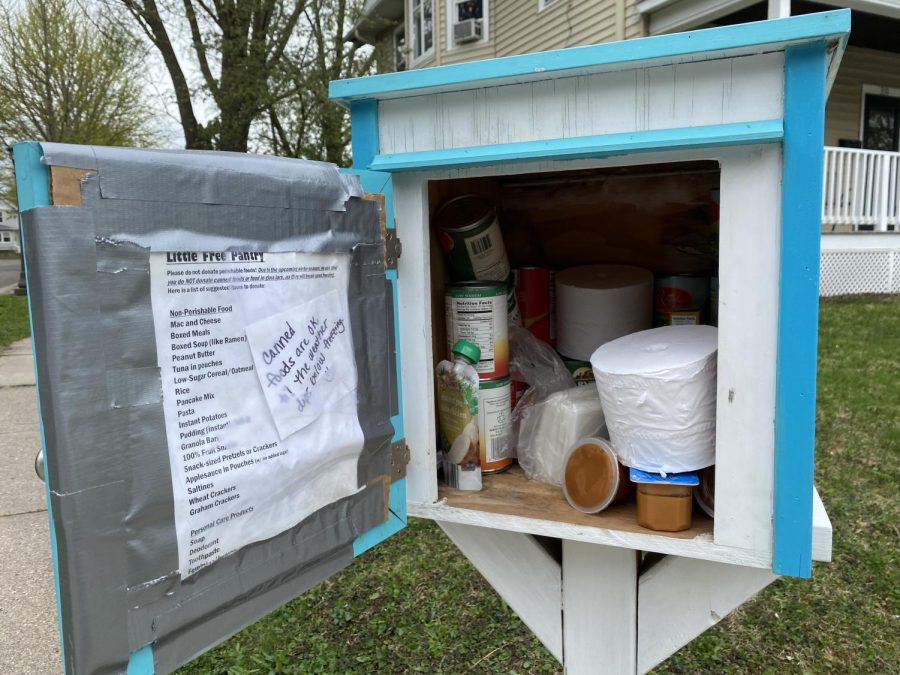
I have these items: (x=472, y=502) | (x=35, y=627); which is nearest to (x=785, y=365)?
(x=472, y=502)

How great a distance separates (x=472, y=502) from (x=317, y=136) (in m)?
12.3

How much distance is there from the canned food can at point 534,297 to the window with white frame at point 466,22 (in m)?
10.2

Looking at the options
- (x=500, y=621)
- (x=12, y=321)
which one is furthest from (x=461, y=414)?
(x=12, y=321)

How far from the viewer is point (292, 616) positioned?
8.82 feet

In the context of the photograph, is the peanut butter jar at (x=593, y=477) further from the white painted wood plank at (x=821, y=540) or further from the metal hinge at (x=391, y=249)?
the metal hinge at (x=391, y=249)

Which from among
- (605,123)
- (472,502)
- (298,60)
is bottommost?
(472,502)

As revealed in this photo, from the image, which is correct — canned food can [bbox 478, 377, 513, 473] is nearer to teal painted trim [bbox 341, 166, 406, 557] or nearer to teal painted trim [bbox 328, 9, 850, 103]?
teal painted trim [bbox 341, 166, 406, 557]

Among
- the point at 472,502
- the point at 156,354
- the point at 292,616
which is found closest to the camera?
the point at 156,354

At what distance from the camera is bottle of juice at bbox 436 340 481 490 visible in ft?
4.66

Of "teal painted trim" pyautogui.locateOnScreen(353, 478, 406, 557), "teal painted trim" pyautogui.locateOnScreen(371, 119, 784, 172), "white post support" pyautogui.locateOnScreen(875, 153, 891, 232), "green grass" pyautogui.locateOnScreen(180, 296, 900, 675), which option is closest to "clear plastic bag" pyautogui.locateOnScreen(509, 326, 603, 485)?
"teal painted trim" pyautogui.locateOnScreen(353, 478, 406, 557)

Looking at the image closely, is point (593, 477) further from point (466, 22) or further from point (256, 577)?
point (466, 22)

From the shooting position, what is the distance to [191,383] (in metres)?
0.85

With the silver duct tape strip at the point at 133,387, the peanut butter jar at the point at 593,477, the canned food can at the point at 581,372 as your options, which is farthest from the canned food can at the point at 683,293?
the silver duct tape strip at the point at 133,387

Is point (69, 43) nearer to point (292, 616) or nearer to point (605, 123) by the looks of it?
point (292, 616)
